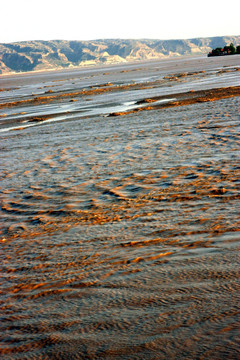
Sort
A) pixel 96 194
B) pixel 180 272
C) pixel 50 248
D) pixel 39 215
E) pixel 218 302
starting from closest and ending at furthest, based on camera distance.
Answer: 1. pixel 218 302
2. pixel 180 272
3. pixel 50 248
4. pixel 39 215
5. pixel 96 194

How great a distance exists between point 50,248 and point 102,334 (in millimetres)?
2386

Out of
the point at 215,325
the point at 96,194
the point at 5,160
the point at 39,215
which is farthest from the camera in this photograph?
the point at 5,160

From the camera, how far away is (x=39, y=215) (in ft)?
23.6

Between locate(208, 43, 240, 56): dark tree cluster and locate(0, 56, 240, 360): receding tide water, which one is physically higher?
locate(208, 43, 240, 56): dark tree cluster

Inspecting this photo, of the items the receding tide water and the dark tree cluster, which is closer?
the receding tide water

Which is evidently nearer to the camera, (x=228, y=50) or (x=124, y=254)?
(x=124, y=254)

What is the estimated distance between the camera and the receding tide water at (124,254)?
3424mm

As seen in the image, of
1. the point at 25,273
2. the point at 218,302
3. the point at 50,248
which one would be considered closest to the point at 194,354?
the point at 218,302

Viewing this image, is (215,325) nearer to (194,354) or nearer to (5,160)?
(194,354)

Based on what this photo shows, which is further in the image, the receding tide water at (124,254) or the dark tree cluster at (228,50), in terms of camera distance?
the dark tree cluster at (228,50)

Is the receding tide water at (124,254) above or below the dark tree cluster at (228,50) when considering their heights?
below

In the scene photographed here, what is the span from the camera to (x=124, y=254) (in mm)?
5109

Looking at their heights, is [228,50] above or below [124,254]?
above

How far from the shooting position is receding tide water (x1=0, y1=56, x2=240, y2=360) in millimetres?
3424
